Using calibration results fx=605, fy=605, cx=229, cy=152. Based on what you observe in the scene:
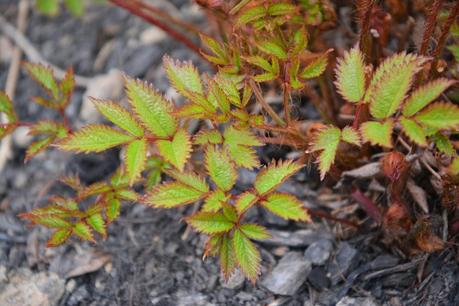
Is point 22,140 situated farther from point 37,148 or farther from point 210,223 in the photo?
point 210,223

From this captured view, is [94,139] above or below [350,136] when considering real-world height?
above

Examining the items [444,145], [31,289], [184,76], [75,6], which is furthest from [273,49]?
[75,6]

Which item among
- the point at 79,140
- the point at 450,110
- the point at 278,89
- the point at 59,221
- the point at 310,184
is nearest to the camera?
the point at 450,110

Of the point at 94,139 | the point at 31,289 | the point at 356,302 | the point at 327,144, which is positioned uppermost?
Result: the point at 94,139

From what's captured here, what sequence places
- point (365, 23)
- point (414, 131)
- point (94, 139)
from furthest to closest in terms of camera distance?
1. point (365, 23)
2. point (94, 139)
3. point (414, 131)

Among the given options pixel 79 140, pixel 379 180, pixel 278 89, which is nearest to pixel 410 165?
pixel 379 180

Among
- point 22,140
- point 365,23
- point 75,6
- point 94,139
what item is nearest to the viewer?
point 94,139

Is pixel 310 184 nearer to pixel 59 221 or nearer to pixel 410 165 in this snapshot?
pixel 410 165
